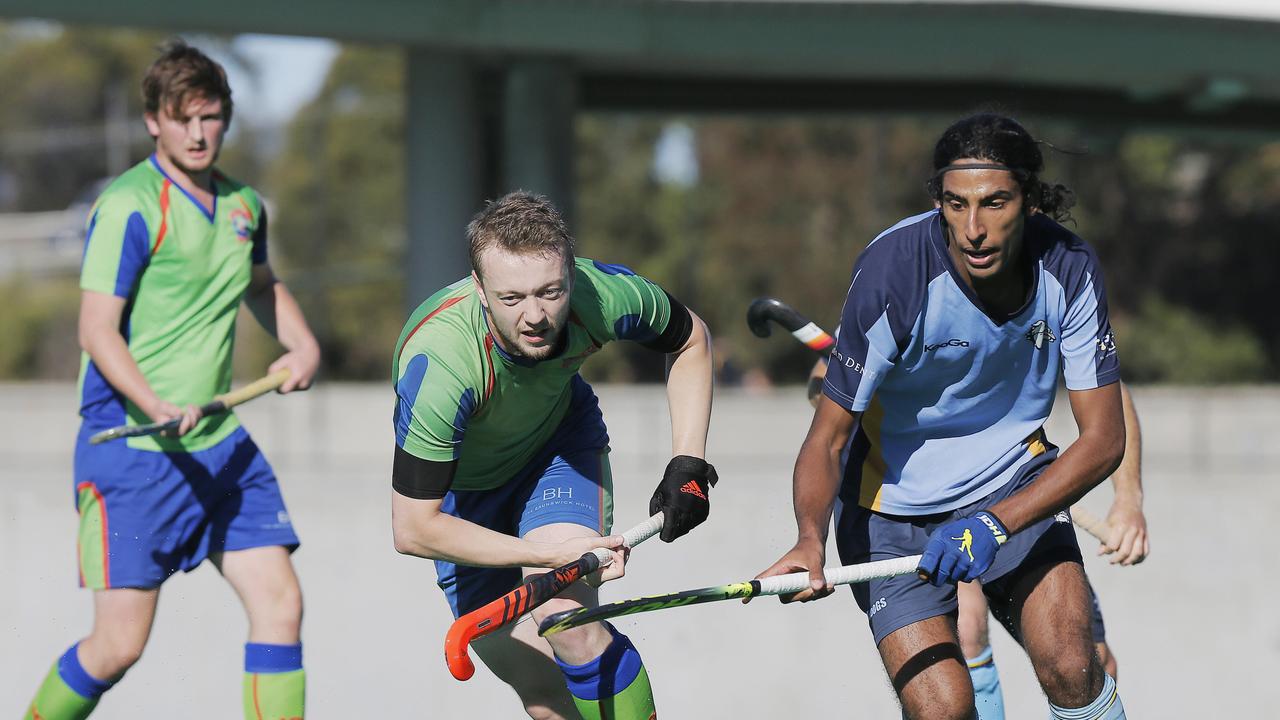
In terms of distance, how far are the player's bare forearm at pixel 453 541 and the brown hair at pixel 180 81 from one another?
1.49 metres

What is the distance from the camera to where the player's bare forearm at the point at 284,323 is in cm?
450

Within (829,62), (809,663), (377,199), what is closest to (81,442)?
(809,663)

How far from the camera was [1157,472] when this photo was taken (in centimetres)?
1327

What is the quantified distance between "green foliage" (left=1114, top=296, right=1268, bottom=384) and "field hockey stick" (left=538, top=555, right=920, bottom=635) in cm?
1747

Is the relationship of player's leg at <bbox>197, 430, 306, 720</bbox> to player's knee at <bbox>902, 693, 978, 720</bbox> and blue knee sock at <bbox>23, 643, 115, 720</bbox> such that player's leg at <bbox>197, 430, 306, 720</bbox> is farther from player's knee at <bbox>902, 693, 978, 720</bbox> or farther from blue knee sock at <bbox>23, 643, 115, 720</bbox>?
player's knee at <bbox>902, 693, 978, 720</bbox>

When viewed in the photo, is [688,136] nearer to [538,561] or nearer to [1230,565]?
[1230,565]

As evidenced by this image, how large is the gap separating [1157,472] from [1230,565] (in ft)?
18.0

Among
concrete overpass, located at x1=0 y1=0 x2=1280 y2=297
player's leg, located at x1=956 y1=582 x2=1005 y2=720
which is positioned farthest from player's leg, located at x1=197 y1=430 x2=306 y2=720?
concrete overpass, located at x1=0 y1=0 x2=1280 y2=297

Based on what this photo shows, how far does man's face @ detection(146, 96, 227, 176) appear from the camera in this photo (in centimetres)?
419

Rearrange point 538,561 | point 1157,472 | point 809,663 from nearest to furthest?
1. point 538,561
2. point 809,663
3. point 1157,472

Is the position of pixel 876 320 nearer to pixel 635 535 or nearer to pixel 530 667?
pixel 635 535

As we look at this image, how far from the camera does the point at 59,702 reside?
405 centimetres

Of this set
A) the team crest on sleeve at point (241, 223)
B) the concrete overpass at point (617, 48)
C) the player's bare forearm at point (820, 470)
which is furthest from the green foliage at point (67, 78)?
the player's bare forearm at point (820, 470)

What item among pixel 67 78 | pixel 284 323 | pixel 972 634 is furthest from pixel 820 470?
pixel 67 78
